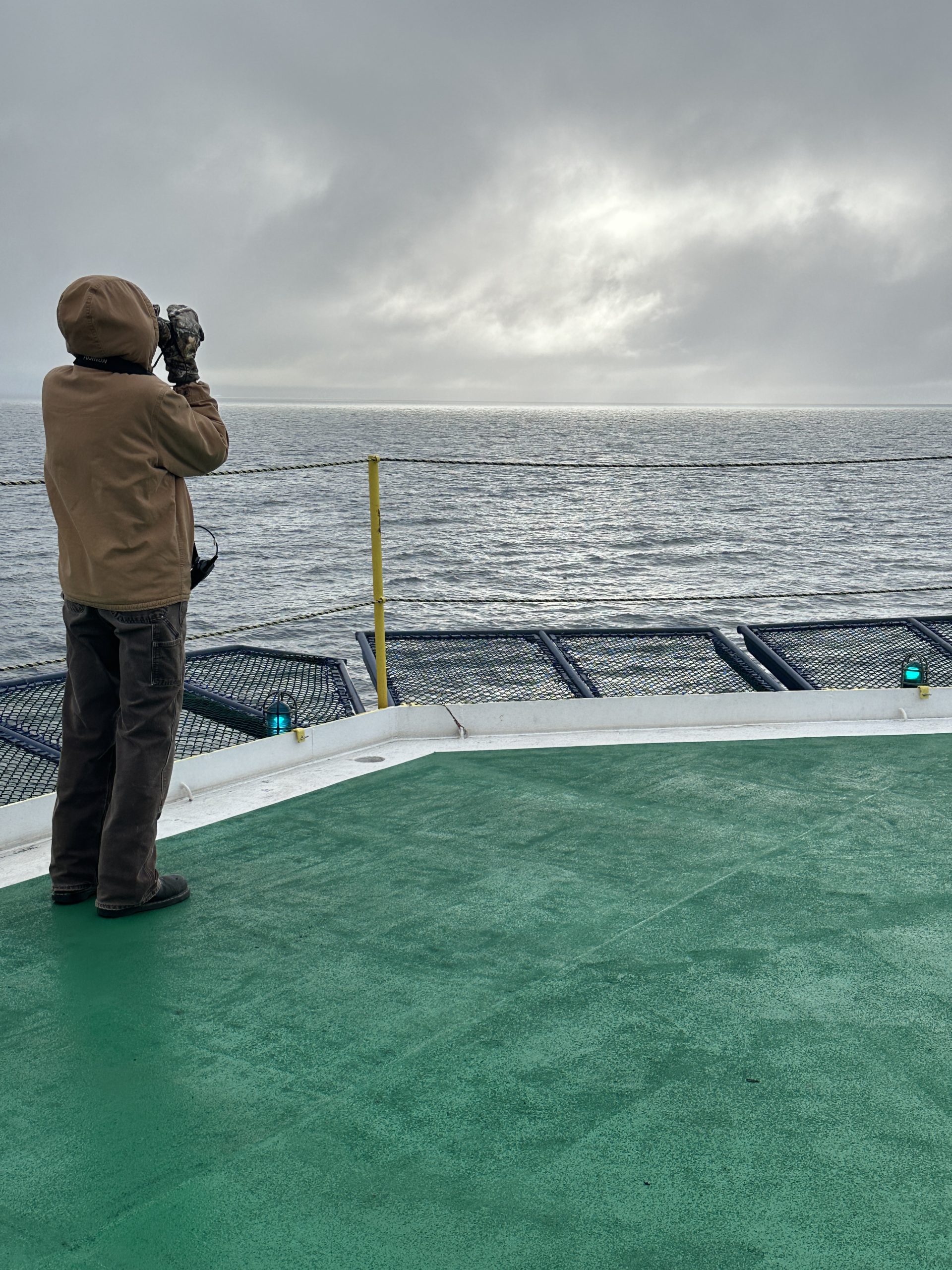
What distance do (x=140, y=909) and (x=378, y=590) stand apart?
1830 mm

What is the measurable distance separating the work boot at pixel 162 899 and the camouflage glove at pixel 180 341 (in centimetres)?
124

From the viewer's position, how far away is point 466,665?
20.3 feet

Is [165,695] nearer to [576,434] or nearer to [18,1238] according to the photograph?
[18,1238]

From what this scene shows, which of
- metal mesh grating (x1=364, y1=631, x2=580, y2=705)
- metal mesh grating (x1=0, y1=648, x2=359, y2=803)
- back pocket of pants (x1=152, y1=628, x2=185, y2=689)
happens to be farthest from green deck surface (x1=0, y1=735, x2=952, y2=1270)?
metal mesh grating (x1=364, y1=631, x2=580, y2=705)

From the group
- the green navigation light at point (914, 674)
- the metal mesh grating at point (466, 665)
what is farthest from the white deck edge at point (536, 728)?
the metal mesh grating at point (466, 665)

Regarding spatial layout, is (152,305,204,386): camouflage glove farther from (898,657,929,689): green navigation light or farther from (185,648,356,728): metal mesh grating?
(898,657,929,689): green navigation light

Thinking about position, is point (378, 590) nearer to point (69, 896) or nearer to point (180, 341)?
point (180, 341)

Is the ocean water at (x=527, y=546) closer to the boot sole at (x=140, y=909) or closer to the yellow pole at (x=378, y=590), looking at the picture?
the yellow pole at (x=378, y=590)

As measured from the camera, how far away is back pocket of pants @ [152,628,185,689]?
8.78 ft

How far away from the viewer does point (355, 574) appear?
2583cm

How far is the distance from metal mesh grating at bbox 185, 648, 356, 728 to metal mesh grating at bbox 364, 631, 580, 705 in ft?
0.83

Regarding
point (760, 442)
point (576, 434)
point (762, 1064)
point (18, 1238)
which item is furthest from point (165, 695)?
point (576, 434)

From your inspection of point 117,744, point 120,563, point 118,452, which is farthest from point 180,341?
point 117,744

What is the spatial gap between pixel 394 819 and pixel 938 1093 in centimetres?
182
